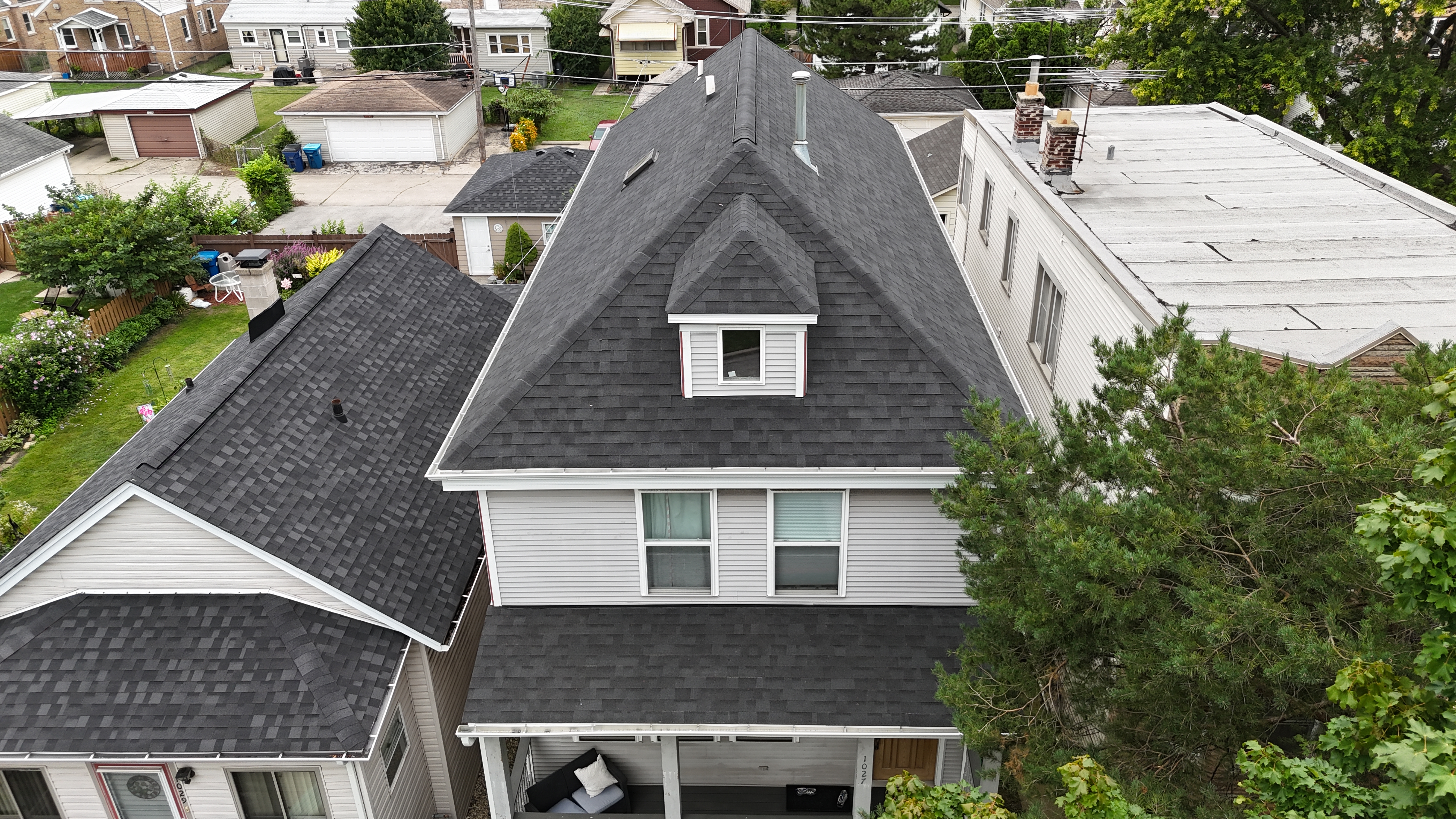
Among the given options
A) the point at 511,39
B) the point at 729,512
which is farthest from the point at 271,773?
the point at 511,39

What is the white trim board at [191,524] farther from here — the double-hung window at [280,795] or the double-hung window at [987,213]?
the double-hung window at [987,213]

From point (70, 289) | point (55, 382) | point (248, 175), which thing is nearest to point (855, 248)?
point (55, 382)

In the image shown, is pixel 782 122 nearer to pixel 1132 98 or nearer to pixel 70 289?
pixel 70 289

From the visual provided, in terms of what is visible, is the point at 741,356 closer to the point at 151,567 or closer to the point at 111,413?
the point at 151,567

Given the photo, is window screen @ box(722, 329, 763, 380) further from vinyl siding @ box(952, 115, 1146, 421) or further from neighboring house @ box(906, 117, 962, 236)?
neighboring house @ box(906, 117, 962, 236)

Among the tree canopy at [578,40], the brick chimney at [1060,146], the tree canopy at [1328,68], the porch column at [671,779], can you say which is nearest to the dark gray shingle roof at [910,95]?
the tree canopy at [1328,68]
